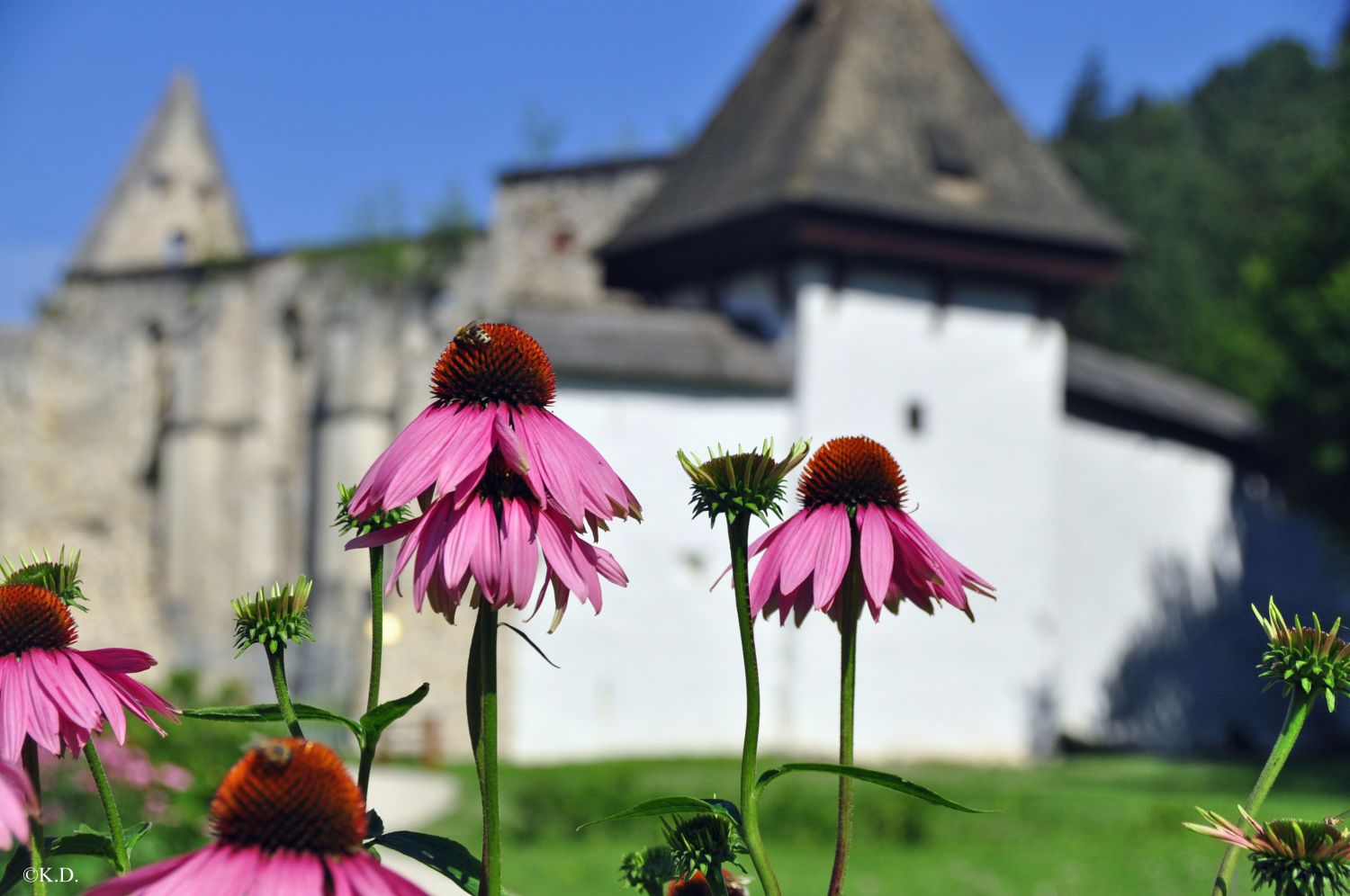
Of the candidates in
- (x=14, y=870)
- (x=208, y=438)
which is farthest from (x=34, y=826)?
(x=208, y=438)

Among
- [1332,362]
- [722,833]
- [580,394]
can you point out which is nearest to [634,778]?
[580,394]

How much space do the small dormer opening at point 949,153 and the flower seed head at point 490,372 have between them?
17.5 metres

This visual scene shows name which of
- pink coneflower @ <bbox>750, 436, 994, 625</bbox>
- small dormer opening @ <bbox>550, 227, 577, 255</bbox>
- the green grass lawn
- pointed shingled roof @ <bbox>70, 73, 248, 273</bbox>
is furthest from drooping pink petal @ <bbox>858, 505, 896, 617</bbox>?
pointed shingled roof @ <bbox>70, 73, 248, 273</bbox>

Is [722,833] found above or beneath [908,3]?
beneath

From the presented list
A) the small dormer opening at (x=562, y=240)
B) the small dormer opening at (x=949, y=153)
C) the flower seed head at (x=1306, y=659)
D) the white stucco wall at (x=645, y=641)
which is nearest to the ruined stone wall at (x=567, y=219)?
the small dormer opening at (x=562, y=240)

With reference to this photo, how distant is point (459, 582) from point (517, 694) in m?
15.7

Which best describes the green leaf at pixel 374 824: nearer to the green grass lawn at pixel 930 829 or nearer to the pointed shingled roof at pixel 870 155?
the green grass lawn at pixel 930 829

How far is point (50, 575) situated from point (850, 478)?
75cm

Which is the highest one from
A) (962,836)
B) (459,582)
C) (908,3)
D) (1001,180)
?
(908,3)

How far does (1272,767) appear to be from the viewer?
1.37 meters

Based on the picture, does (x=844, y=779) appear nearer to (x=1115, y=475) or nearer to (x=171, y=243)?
(x=1115, y=475)

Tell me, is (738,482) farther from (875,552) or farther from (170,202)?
(170,202)

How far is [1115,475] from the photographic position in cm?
2033

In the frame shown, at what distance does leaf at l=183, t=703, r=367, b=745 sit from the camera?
128cm
